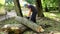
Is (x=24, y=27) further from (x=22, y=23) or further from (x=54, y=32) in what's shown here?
(x=54, y=32)

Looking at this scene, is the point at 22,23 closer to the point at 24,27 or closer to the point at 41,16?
the point at 24,27

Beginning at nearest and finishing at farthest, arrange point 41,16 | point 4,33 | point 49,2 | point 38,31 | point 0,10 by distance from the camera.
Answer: point 4,33 → point 38,31 → point 41,16 → point 0,10 → point 49,2

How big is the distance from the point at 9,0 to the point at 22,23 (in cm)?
1497

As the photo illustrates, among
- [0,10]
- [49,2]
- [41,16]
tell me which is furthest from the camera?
[49,2]

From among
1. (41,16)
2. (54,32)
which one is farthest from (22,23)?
(41,16)

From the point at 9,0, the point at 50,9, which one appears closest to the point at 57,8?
the point at 50,9

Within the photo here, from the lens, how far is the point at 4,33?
8352 millimetres

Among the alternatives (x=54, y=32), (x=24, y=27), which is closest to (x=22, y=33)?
(x=24, y=27)

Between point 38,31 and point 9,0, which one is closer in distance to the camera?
point 38,31

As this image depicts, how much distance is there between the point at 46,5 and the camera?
73.3ft

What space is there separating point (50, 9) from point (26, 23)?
14.3 meters

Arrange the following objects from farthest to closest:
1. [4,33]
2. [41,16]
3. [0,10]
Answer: [0,10] → [41,16] → [4,33]

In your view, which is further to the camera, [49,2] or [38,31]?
[49,2]

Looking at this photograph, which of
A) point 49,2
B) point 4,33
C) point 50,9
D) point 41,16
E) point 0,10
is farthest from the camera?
point 50,9
